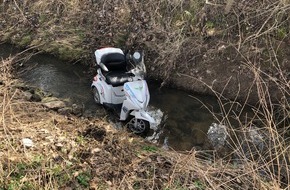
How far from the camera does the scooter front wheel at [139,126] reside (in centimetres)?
647

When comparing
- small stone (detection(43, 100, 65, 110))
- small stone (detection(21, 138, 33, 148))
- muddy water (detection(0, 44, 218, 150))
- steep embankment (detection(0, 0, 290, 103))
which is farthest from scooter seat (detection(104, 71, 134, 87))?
small stone (detection(21, 138, 33, 148))

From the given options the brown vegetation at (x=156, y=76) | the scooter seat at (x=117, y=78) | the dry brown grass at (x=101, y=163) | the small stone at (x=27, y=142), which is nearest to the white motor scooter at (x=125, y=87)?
the scooter seat at (x=117, y=78)

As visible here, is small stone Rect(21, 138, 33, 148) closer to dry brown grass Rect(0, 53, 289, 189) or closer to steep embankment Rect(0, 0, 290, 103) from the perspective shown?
dry brown grass Rect(0, 53, 289, 189)

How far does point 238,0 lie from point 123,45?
2787 mm

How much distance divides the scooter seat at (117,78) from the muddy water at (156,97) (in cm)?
83

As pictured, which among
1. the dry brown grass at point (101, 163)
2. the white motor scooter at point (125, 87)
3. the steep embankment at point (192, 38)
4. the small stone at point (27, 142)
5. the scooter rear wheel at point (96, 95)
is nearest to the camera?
the dry brown grass at point (101, 163)

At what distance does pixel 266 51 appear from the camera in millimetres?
7926

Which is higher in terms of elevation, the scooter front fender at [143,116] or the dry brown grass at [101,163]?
the dry brown grass at [101,163]

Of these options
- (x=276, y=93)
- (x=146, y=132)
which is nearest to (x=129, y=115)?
(x=146, y=132)

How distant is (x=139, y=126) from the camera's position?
6520mm

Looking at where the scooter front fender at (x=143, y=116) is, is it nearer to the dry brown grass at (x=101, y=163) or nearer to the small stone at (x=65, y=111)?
the dry brown grass at (x=101, y=163)

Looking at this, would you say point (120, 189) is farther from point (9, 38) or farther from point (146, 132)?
point (9, 38)

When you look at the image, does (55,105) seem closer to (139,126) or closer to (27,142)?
(139,126)

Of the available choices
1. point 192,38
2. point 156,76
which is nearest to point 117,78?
point 156,76
